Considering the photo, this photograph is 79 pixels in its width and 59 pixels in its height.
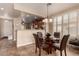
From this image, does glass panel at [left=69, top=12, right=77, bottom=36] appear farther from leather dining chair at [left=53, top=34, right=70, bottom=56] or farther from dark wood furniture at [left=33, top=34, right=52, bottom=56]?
dark wood furniture at [left=33, top=34, right=52, bottom=56]

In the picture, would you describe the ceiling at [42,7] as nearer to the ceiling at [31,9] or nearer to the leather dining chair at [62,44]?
the ceiling at [31,9]

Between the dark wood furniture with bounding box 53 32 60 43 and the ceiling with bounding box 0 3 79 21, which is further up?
the ceiling with bounding box 0 3 79 21

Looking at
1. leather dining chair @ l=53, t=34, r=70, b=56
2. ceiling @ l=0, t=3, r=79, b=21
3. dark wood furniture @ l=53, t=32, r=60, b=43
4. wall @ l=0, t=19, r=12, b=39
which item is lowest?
leather dining chair @ l=53, t=34, r=70, b=56

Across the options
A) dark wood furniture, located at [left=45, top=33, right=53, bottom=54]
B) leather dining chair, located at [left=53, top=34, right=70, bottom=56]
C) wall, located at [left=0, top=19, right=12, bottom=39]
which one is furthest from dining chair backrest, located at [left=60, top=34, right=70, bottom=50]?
wall, located at [left=0, top=19, right=12, bottom=39]

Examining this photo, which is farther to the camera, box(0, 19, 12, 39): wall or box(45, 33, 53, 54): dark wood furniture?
box(45, 33, 53, 54): dark wood furniture

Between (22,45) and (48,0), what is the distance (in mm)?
1301

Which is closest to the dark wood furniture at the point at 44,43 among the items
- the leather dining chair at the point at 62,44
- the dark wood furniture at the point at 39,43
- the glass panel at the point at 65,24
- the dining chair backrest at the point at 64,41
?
the dark wood furniture at the point at 39,43

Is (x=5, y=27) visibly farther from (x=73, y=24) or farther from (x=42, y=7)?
(x=73, y=24)

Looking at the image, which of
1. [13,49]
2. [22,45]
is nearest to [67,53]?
[22,45]

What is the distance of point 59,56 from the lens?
2541 millimetres

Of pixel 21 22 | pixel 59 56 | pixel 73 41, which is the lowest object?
pixel 59 56

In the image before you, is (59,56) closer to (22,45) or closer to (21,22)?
(22,45)

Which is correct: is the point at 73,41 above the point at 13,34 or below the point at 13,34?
below

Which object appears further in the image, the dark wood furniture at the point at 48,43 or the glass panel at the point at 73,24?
the dark wood furniture at the point at 48,43
